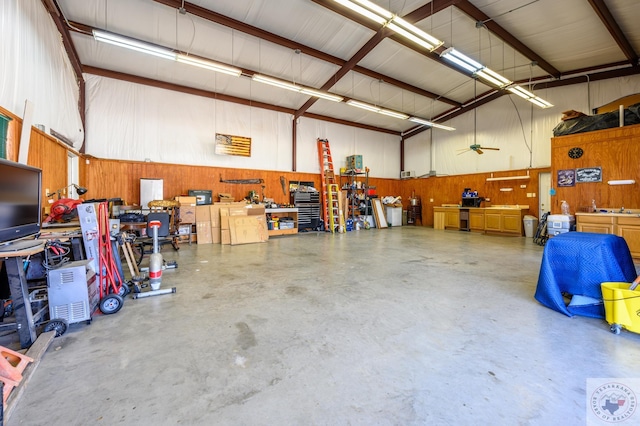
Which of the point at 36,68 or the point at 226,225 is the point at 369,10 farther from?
the point at 226,225

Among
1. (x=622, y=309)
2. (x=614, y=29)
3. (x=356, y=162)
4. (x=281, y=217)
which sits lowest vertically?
(x=622, y=309)

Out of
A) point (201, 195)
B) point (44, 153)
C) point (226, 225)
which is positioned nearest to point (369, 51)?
point (226, 225)

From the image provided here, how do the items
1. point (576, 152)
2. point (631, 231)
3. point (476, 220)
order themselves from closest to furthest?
1. point (631, 231)
2. point (576, 152)
3. point (476, 220)

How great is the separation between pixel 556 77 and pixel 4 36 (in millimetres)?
12155

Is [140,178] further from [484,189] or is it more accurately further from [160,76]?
[484,189]

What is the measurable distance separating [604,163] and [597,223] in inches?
50.8

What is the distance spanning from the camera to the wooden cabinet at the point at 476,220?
31.1 ft

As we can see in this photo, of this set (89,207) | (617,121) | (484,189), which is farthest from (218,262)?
(484,189)

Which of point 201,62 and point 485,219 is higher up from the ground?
point 201,62

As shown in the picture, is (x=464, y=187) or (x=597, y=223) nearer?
(x=597, y=223)

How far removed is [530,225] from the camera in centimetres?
820

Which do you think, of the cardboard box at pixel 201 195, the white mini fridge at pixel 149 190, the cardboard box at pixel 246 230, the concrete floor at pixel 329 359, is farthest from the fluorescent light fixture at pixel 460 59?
the white mini fridge at pixel 149 190

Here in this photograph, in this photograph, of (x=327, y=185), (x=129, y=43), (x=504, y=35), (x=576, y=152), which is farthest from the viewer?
(x=327, y=185)

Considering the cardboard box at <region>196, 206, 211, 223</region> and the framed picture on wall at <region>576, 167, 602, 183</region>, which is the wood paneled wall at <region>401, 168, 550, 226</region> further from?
the cardboard box at <region>196, 206, 211, 223</region>
